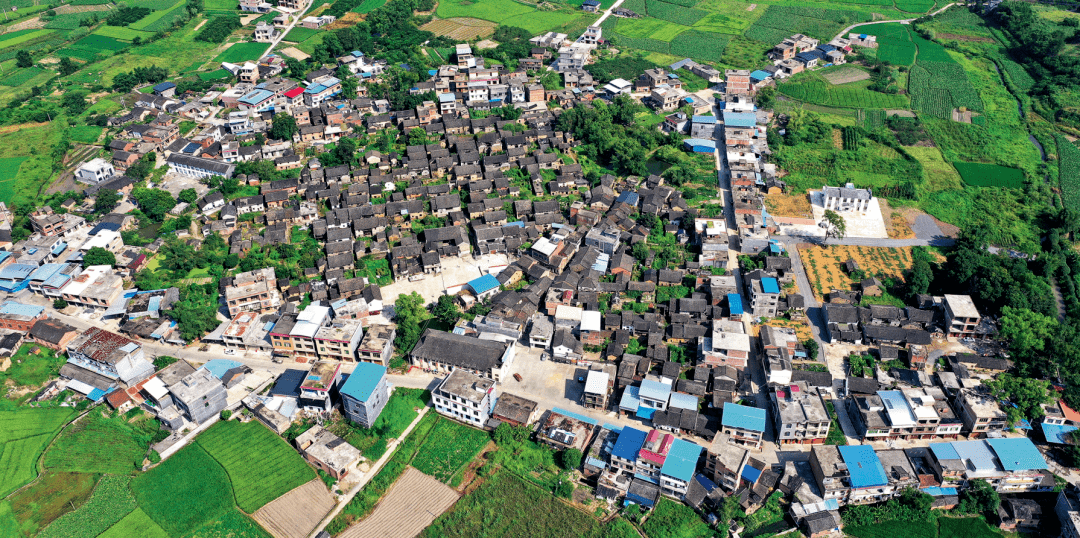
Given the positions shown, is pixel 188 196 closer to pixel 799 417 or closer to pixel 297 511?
pixel 297 511

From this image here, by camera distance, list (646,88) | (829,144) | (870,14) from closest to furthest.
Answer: (829,144)
(646,88)
(870,14)

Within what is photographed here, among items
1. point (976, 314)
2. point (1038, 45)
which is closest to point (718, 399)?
point (976, 314)

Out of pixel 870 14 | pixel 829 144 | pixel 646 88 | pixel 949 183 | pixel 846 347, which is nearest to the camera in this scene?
pixel 846 347

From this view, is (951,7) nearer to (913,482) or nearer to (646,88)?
(646,88)

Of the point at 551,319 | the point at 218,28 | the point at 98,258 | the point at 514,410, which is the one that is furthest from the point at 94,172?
the point at 514,410

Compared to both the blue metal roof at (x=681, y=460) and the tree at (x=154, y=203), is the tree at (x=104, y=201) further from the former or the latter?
the blue metal roof at (x=681, y=460)
